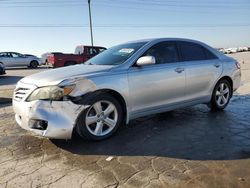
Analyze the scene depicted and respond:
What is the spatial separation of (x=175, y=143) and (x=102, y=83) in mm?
1408

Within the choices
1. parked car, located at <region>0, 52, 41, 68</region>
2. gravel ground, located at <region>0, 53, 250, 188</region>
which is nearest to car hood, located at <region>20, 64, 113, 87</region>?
gravel ground, located at <region>0, 53, 250, 188</region>

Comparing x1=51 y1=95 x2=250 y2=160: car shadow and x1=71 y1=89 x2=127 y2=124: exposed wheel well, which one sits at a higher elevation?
x1=71 y1=89 x2=127 y2=124: exposed wheel well

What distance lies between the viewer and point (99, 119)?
15.7 ft

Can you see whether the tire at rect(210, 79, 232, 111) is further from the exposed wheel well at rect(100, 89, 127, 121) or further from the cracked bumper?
the cracked bumper

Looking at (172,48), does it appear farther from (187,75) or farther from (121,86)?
(121,86)

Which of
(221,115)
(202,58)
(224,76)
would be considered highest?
Result: (202,58)

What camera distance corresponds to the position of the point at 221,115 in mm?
6391

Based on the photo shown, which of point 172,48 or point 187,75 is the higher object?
point 172,48

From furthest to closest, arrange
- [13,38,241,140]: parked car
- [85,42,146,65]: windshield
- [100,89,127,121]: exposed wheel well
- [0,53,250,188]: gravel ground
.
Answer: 1. [85,42,146,65]: windshield
2. [100,89,127,121]: exposed wheel well
3. [13,38,241,140]: parked car
4. [0,53,250,188]: gravel ground

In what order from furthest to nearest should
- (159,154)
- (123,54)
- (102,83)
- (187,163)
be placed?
(123,54) → (102,83) → (159,154) → (187,163)

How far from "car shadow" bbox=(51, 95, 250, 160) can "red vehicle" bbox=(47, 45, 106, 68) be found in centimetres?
1593

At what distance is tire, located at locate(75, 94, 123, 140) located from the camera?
15.1ft

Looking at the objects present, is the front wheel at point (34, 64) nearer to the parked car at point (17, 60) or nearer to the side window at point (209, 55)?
the parked car at point (17, 60)

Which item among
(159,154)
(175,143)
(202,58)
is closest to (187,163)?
(159,154)
